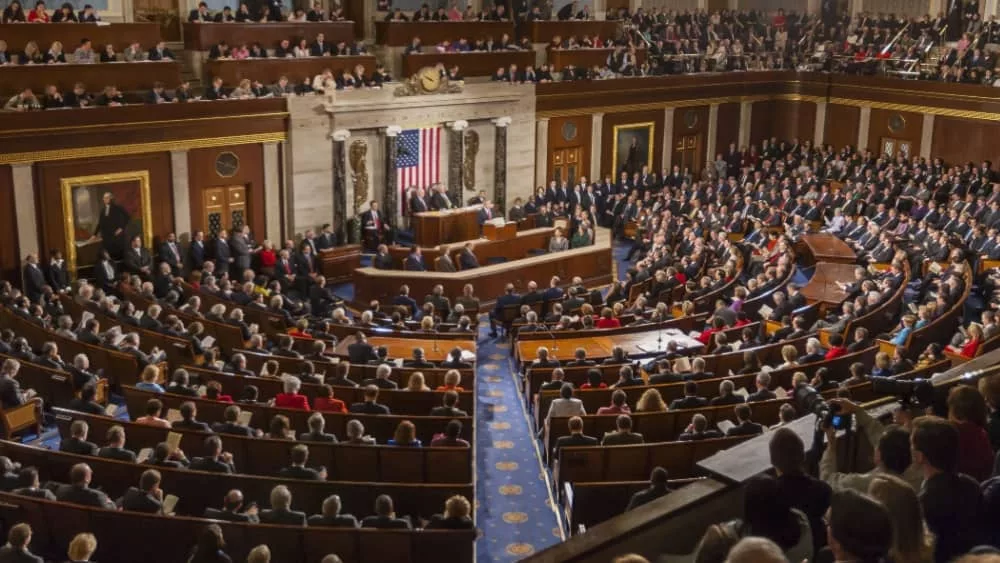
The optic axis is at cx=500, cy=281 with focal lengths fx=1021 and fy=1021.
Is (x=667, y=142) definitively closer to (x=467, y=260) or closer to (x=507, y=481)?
(x=467, y=260)

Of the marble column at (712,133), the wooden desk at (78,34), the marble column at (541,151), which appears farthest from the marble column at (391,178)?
the marble column at (712,133)

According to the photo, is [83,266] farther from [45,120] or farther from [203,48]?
[203,48]

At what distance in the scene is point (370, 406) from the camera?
11.3m

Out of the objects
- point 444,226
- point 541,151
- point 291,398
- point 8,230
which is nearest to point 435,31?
point 541,151

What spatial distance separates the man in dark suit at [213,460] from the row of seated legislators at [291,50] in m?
14.5

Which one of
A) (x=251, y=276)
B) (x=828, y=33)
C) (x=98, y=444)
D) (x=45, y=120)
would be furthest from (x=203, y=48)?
(x=828, y=33)

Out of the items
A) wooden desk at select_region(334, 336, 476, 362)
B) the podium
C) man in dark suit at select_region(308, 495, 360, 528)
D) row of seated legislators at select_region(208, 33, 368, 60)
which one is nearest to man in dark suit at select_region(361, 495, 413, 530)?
man in dark suit at select_region(308, 495, 360, 528)

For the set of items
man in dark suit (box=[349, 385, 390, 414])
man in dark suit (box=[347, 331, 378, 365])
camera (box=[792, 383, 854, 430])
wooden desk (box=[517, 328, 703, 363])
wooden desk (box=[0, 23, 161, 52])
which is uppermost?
wooden desk (box=[0, 23, 161, 52])

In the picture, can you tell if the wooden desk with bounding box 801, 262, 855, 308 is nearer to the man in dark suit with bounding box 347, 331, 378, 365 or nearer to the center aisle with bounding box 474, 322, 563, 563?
the center aisle with bounding box 474, 322, 563, 563

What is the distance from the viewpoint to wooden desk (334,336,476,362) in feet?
48.6

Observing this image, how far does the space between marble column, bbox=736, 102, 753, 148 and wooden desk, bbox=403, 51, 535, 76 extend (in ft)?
26.1

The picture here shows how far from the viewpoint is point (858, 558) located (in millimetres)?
3523

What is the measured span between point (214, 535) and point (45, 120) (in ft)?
44.4

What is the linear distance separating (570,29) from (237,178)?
38.6 feet
